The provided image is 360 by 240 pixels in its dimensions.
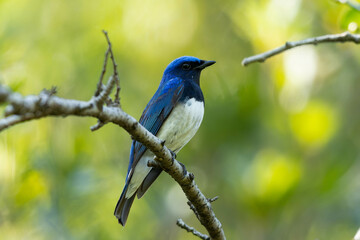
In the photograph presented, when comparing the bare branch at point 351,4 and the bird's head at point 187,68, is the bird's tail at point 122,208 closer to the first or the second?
the bird's head at point 187,68

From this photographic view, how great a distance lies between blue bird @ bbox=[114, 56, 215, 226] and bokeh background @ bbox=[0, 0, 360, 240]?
2.52 feet

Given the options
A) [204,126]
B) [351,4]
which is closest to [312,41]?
[351,4]

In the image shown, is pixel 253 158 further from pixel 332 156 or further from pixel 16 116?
pixel 16 116

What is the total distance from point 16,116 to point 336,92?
17.8ft

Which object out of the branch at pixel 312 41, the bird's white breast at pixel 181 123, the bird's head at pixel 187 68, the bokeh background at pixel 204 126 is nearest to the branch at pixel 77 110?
the branch at pixel 312 41

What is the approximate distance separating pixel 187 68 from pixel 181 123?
0.90 meters

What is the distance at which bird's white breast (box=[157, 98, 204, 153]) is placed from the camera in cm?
426

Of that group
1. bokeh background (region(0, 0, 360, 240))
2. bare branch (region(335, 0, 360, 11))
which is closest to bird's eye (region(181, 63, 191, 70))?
bokeh background (region(0, 0, 360, 240))

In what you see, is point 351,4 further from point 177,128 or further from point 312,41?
point 177,128

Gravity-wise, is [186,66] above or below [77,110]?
above

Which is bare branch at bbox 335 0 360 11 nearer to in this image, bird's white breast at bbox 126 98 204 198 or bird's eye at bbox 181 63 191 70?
bird's white breast at bbox 126 98 204 198

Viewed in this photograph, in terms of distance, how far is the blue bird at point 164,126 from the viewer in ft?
14.0

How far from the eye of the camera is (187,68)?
497cm

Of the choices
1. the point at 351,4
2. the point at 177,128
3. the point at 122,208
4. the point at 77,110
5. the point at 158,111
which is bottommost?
the point at 77,110
